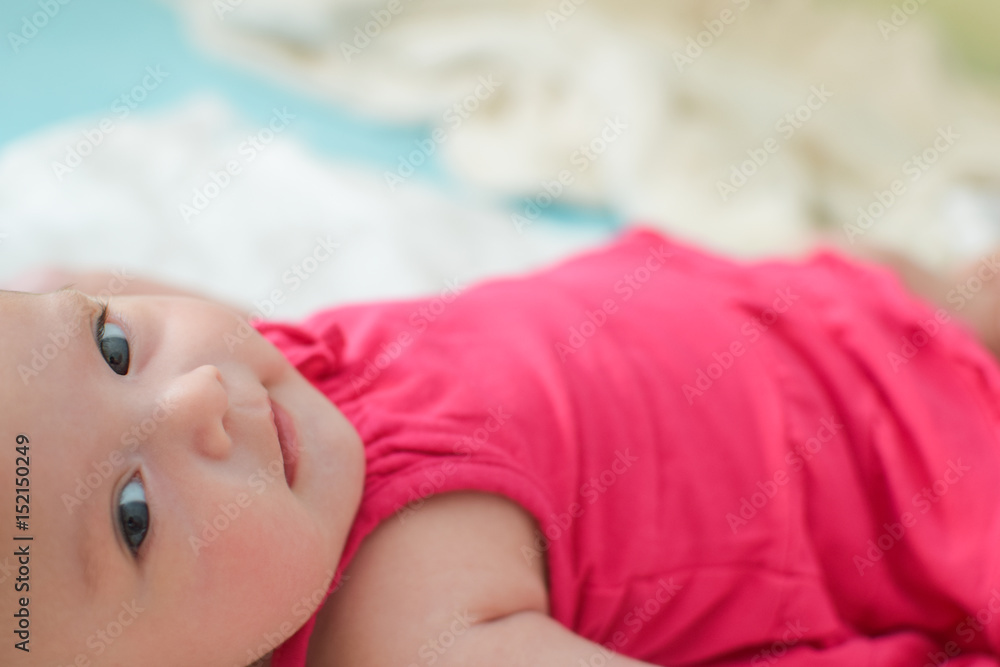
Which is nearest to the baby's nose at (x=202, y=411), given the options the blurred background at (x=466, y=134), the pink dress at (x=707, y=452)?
the pink dress at (x=707, y=452)

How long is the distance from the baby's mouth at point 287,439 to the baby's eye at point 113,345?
0.11m

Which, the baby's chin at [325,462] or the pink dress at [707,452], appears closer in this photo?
the baby's chin at [325,462]

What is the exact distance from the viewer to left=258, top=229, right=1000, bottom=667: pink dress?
0.79 meters

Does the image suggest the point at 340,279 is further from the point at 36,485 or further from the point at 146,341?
the point at 36,485

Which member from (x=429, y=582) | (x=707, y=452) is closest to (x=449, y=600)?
(x=429, y=582)

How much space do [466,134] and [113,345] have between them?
1007 mm

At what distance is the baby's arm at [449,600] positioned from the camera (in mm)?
675

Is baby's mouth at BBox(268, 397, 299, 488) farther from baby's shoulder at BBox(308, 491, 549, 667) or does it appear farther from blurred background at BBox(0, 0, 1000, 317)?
blurred background at BBox(0, 0, 1000, 317)

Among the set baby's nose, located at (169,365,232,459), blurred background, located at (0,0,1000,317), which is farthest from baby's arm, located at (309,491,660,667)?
blurred background, located at (0,0,1000,317)

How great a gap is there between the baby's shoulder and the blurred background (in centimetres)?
53

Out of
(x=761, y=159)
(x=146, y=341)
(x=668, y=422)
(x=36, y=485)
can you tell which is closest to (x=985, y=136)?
(x=761, y=159)

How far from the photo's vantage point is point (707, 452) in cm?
85

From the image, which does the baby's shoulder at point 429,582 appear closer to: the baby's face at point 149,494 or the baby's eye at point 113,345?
the baby's face at point 149,494

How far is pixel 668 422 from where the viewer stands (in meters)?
0.85
